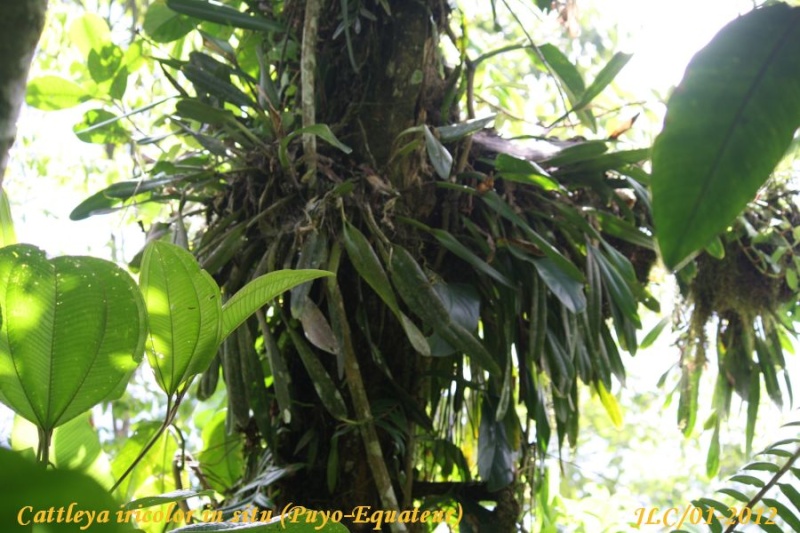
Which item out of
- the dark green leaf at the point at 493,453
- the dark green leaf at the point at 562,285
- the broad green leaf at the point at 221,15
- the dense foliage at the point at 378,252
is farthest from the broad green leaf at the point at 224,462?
the broad green leaf at the point at 221,15

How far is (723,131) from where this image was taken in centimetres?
32

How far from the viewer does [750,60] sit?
33cm

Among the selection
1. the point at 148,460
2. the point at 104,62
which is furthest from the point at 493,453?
the point at 104,62

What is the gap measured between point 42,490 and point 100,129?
111cm

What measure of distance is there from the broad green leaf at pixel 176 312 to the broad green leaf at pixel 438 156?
0.44 m

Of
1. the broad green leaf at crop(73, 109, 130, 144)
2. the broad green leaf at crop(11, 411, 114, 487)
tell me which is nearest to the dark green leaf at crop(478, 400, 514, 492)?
the broad green leaf at crop(11, 411, 114, 487)

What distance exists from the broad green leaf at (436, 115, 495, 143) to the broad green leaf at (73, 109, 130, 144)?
555mm

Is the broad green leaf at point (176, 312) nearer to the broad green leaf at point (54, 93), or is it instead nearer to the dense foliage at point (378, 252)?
the dense foliage at point (378, 252)

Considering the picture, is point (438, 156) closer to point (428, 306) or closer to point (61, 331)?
point (428, 306)

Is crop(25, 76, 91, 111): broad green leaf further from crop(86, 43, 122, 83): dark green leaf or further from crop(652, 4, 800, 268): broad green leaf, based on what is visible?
crop(652, 4, 800, 268): broad green leaf

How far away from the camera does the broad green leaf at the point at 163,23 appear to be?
114 cm

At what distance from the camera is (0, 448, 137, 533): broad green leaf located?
0.18 m

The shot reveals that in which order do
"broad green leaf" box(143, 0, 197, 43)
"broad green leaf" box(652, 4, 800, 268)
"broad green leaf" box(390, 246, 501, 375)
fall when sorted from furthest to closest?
"broad green leaf" box(143, 0, 197, 43)
"broad green leaf" box(390, 246, 501, 375)
"broad green leaf" box(652, 4, 800, 268)

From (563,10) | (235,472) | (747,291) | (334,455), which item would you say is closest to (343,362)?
(334,455)
